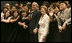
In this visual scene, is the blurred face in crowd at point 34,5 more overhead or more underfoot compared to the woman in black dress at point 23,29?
more overhead

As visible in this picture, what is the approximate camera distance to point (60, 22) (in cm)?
902

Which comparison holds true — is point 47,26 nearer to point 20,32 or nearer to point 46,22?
point 46,22

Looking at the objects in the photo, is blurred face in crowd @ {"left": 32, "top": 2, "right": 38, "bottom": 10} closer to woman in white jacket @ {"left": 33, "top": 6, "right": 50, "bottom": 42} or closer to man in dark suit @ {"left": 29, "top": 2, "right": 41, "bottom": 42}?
man in dark suit @ {"left": 29, "top": 2, "right": 41, "bottom": 42}

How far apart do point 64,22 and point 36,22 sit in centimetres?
87

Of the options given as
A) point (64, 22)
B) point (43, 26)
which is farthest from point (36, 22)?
point (64, 22)

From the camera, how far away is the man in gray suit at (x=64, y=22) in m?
8.89

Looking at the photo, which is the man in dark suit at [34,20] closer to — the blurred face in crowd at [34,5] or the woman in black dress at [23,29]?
the blurred face in crowd at [34,5]

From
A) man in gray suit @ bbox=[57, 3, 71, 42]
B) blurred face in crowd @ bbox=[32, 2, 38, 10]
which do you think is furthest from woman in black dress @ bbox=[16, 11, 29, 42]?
man in gray suit @ bbox=[57, 3, 71, 42]

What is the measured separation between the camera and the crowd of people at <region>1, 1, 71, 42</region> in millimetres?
9016

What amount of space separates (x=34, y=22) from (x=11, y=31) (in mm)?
833

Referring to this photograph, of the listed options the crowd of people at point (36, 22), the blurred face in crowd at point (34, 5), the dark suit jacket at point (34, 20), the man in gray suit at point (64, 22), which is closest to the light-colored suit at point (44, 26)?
the crowd of people at point (36, 22)

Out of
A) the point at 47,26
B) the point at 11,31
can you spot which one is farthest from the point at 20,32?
the point at 47,26

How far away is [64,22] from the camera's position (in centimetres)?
891

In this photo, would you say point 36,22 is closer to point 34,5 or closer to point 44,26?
point 44,26
